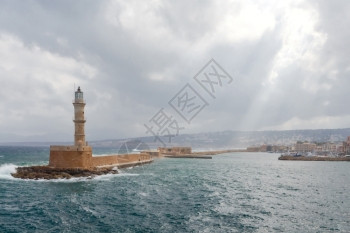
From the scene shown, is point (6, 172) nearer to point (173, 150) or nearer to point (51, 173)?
point (51, 173)

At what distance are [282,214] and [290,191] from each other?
35.1ft

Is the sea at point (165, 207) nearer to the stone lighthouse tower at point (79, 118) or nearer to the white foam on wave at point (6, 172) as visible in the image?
the white foam on wave at point (6, 172)

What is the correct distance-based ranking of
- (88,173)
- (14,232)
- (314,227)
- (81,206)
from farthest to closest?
(88,173)
(81,206)
(314,227)
(14,232)

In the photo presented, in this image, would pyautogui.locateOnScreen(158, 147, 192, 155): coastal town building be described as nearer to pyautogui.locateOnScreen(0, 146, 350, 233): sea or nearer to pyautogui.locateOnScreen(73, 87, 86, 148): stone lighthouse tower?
pyautogui.locateOnScreen(73, 87, 86, 148): stone lighthouse tower

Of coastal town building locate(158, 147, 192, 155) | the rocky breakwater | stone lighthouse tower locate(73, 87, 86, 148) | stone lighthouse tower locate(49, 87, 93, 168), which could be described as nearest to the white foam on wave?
the rocky breakwater

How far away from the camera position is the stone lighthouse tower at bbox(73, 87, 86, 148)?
125ft

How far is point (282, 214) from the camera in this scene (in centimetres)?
2016

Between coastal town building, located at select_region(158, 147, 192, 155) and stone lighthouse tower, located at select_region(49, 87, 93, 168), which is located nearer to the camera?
stone lighthouse tower, located at select_region(49, 87, 93, 168)

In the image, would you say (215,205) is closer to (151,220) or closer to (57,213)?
(151,220)

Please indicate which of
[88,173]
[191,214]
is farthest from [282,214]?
[88,173]

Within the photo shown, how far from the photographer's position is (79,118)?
3816cm

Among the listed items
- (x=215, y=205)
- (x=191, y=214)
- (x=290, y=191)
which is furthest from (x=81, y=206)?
(x=290, y=191)

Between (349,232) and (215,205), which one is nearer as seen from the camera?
(349,232)

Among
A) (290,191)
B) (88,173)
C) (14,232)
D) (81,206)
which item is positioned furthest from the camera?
(88,173)
